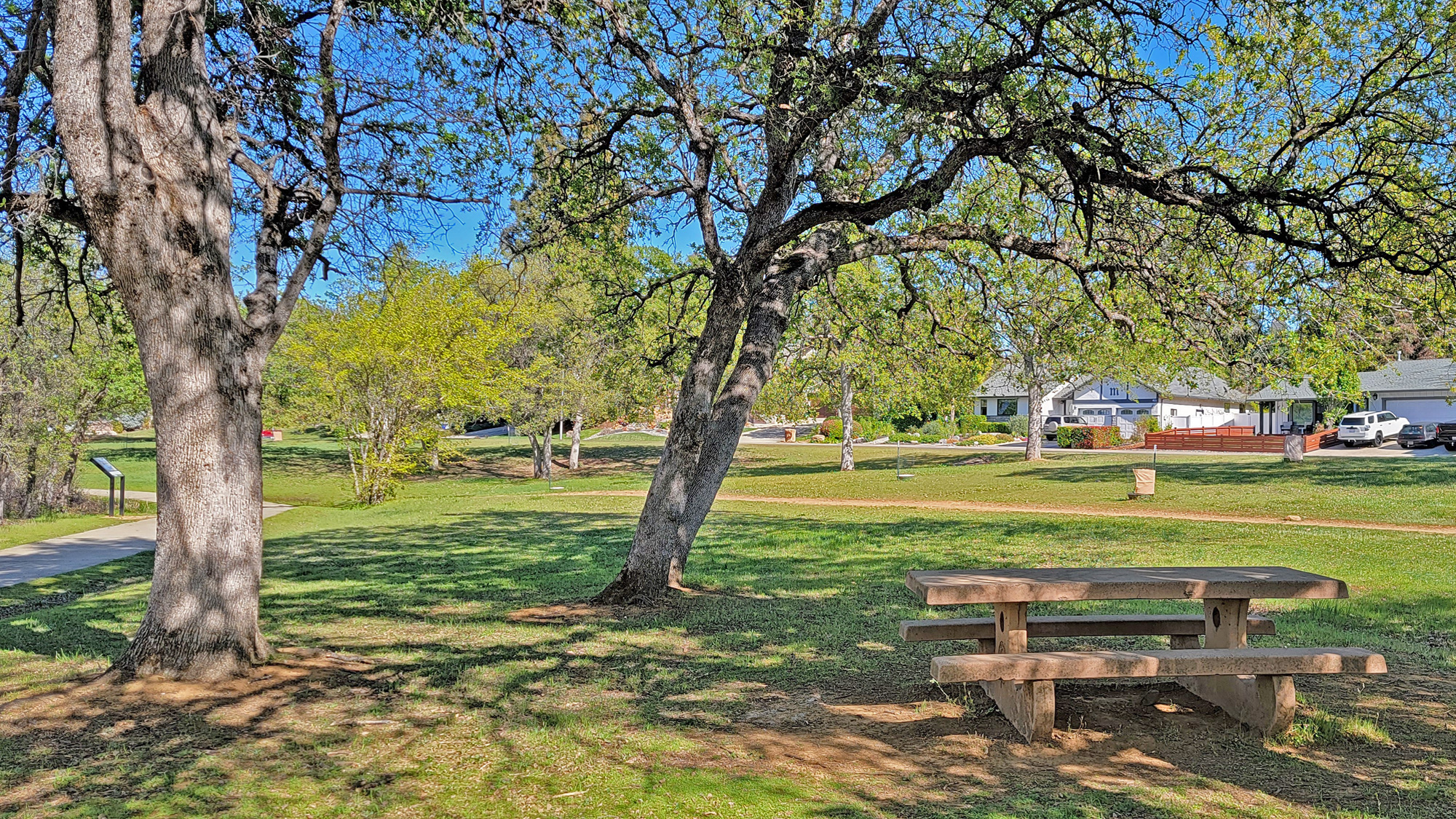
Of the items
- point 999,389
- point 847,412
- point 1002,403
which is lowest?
point 847,412

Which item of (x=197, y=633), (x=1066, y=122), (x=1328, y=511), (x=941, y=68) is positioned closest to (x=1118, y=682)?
(x=1066, y=122)

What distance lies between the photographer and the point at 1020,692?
4723 millimetres

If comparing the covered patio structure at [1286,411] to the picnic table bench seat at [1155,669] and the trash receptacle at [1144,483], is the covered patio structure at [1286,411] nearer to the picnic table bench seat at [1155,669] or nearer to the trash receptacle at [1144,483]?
the trash receptacle at [1144,483]

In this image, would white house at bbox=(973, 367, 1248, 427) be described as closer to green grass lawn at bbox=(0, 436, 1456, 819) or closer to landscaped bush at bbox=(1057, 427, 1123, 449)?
landscaped bush at bbox=(1057, 427, 1123, 449)

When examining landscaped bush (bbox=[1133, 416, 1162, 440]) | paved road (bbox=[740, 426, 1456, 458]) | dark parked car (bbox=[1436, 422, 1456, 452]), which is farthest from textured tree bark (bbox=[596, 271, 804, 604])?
landscaped bush (bbox=[1133, 416, 1162, 440])

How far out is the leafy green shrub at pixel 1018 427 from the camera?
171ft

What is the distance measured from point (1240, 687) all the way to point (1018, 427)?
50.2 meters

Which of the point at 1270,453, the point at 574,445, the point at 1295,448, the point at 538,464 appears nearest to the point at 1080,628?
the point at 1295,448

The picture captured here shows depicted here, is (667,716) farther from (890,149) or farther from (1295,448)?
(1295,448)

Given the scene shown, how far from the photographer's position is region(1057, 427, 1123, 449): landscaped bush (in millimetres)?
44656

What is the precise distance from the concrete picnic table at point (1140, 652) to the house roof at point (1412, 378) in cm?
4891

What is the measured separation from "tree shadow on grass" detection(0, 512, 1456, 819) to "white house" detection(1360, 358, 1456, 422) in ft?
155

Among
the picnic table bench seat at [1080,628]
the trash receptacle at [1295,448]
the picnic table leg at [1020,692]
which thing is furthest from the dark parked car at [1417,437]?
the picnic table leg at [1020,692]

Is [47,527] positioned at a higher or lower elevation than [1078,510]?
lower
